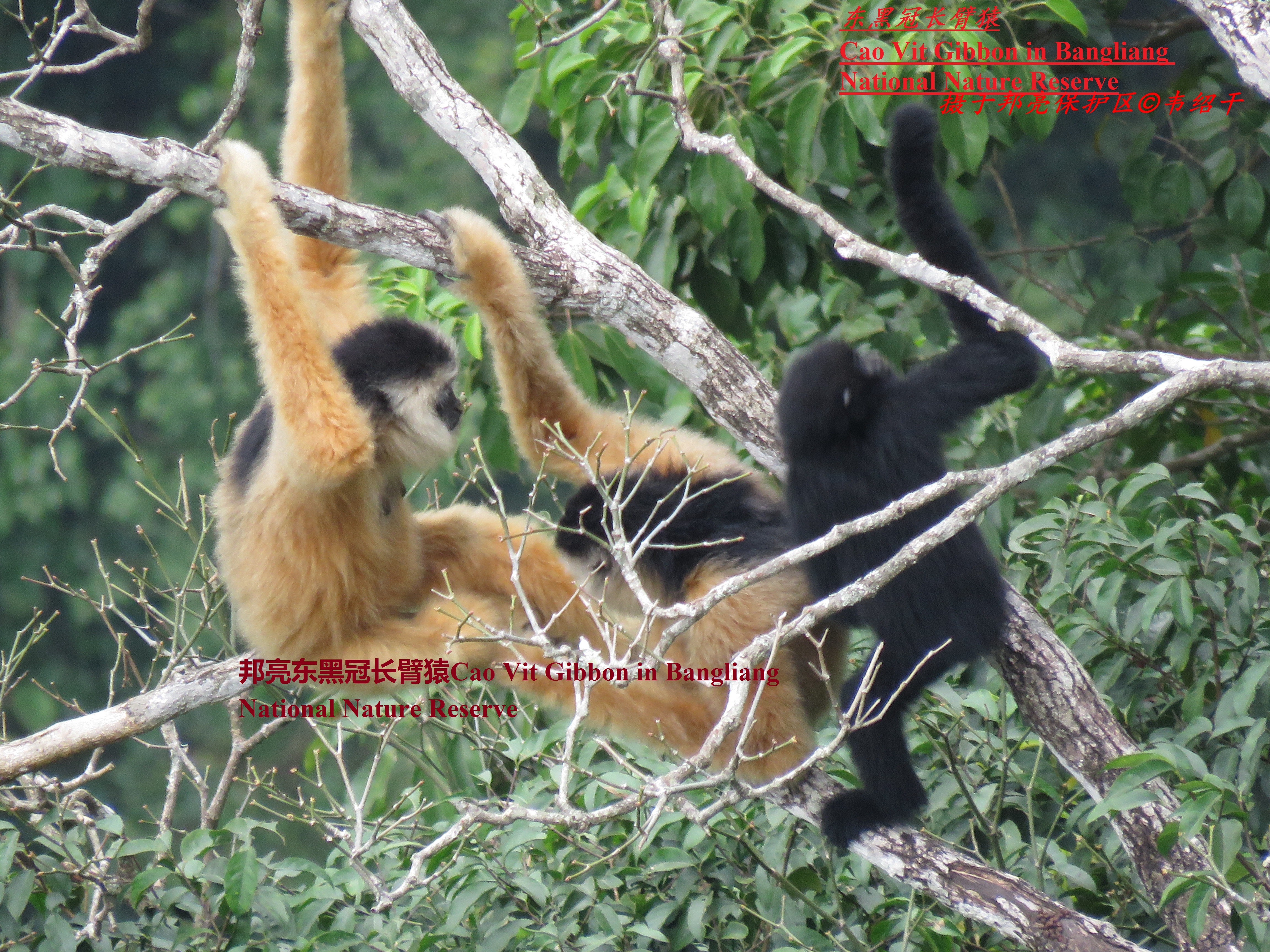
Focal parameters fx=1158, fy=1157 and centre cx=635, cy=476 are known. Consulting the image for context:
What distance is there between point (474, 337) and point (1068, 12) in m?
1.90

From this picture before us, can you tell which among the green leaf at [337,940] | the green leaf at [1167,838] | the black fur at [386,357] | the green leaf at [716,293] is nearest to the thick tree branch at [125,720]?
the green leaf at [337,940]

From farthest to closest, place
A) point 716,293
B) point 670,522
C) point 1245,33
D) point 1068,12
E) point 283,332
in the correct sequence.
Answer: point 716,293
point 1068,12
point 670,522
point 283,332
point 1245,33

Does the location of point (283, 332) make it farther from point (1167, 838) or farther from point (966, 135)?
point (1167, 838)

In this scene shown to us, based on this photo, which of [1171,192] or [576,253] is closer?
[576,253]

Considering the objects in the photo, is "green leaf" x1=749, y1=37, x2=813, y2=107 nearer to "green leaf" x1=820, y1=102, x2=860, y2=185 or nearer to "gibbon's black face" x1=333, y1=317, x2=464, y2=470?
"green leaf" x1=820, y1=102, x2=860, y2=185

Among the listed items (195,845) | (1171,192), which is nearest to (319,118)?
(195,845)

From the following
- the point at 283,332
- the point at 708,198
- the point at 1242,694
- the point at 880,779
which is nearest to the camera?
the point at 1242,694

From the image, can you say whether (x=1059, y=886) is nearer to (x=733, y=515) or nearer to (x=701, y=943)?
(x=701, y=943)

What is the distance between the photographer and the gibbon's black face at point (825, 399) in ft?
8.98

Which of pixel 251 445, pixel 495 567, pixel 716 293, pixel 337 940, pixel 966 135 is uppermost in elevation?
pixel 966 135

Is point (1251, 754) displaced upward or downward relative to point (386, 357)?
downward

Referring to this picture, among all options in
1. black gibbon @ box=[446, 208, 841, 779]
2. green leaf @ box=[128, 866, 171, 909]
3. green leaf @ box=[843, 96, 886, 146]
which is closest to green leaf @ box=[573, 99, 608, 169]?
black gibbon @ box=[446, 208, 841, 779]

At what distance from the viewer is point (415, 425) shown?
3152mm

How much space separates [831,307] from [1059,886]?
88.2 inches
